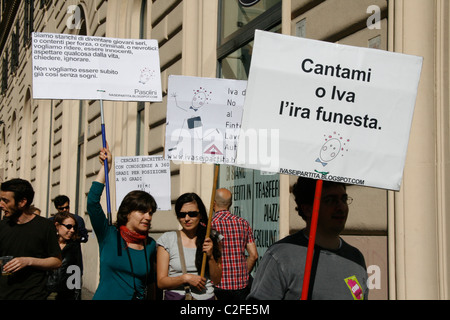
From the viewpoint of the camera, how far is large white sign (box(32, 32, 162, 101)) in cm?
507

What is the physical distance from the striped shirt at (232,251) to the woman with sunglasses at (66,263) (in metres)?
1.38

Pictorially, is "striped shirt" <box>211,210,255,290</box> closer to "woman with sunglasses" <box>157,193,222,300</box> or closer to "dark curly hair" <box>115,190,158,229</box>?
"woman with sunglasses" <box>157,193,222,300</box>

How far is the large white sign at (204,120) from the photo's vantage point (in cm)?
439

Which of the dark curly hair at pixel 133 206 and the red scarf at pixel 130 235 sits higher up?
the dark curly hair at pixel 133 206

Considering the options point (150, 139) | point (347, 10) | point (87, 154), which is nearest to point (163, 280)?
point (347, 10)

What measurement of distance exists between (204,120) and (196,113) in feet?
0.26

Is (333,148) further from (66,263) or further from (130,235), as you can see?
(66,263)

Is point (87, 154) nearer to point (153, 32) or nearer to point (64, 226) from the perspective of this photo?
point (153, 32)

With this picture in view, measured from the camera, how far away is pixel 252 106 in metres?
2.86

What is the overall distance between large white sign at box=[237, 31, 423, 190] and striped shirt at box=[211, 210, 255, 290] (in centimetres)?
243

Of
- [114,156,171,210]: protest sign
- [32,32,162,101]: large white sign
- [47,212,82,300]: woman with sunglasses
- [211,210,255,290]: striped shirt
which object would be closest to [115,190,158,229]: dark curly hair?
[211,210,255,290]: striped shirt

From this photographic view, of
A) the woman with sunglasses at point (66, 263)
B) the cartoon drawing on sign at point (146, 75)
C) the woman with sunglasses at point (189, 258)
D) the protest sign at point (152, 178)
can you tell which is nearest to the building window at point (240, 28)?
the cartoon drawing on sign at point (146, 75)

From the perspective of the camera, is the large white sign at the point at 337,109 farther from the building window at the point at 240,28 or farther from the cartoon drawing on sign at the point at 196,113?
the building window at the point at 240,28
